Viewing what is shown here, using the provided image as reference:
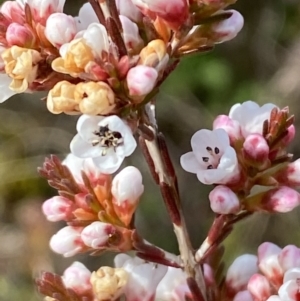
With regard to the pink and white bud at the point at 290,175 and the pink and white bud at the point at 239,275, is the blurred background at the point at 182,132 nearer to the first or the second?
the pink and white bud at the point at 239,275

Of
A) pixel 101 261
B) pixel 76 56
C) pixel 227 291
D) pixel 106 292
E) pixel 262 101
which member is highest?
A: pixel 76 56

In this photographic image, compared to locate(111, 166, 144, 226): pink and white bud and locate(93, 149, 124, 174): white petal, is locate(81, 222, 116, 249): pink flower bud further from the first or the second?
locate(93, 149, 124, 174): white petal

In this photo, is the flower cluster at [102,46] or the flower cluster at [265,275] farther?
the flower cluster at [265,275]

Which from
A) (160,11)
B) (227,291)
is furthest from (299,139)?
(160,11)

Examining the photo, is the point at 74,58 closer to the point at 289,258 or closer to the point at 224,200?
the point at 224,200

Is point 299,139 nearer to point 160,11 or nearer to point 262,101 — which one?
point 262,101

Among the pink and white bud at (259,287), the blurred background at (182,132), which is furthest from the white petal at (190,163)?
the blurred background at (182,132)

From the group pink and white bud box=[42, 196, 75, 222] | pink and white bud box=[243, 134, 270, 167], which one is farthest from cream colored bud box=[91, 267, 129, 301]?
pink and white bud box=[243, 134, 270, 167]
